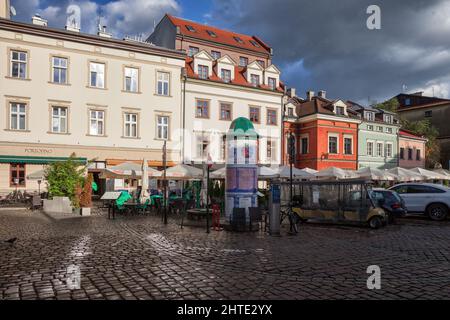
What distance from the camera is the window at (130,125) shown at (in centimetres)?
3216

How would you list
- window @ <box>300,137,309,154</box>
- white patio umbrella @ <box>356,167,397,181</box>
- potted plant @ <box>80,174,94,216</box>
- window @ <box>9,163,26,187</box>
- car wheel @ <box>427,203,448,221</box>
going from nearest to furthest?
car wheel @ <box>427,203,448,221</box>
potted plant @ <box>80,174,94,216</box>
white patio umbrella @ <box>356,167,397,181</box>
window @ <box>9,163,26,187</box>
window @ <box>300,137,309,154</box>

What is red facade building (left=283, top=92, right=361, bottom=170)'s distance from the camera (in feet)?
135

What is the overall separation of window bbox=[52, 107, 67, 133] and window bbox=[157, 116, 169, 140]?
290 inches

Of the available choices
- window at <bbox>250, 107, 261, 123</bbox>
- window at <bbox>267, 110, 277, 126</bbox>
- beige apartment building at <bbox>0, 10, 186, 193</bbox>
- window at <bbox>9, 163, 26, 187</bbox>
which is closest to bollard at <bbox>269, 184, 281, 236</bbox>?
beige apartment building at <bbox>0, 10, 186, 193</bbox>

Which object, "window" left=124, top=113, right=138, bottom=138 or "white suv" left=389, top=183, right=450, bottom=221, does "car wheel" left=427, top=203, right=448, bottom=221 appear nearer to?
"white suv" left=389, top=183, right=450, bottom=221

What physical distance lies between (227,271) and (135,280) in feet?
5.68

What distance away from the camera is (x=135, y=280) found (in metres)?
6.79

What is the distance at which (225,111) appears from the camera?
36844 millimetres

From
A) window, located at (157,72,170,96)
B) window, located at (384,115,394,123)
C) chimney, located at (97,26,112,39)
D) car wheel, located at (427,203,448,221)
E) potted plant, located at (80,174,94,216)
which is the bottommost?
car wheel, located at (427,203,448,221)

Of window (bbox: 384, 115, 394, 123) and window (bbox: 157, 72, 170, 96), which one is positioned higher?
window (bbox: 157, 72, 170, 96)

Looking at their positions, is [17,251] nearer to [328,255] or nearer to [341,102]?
[328,255]

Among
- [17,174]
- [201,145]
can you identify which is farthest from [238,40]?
[17,174]

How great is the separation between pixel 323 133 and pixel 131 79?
20.3 metres

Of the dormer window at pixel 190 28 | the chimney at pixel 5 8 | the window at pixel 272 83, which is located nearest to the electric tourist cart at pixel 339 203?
the window at pixel 272 83
